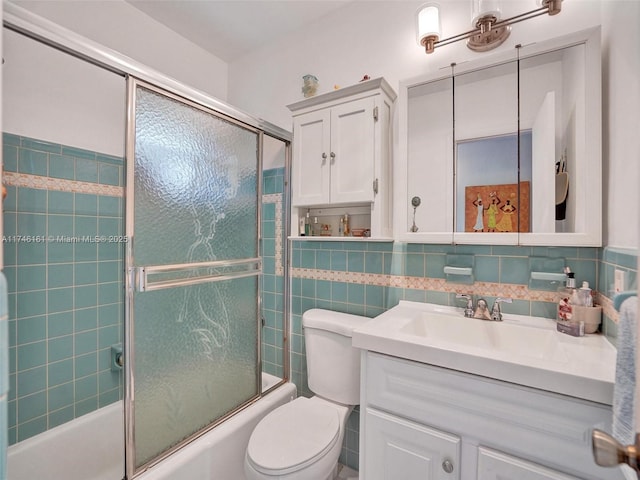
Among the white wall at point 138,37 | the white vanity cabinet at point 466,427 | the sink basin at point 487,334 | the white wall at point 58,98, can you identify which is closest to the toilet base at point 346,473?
the white vanity cabinet at point 466,427

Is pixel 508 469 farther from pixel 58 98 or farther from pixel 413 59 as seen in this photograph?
pixel 58 98

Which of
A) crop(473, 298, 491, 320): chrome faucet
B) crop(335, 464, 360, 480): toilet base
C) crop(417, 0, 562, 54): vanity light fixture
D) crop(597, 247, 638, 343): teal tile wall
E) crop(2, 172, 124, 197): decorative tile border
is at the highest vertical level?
crop(417, 0, 562, 54): vanity light fixture

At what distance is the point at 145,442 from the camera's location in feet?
3.89

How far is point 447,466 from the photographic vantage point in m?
0.96

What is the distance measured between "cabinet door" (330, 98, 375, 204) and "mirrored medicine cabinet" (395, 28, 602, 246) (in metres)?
0.15

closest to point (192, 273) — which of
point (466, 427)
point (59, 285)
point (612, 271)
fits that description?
point (59, 285)

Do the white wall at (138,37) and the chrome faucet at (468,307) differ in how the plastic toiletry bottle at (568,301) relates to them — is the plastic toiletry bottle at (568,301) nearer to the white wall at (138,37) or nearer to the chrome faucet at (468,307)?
the chrome faucet at (468,307)

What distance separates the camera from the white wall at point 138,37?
1.44 m

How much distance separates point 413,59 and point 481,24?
0.32 meters

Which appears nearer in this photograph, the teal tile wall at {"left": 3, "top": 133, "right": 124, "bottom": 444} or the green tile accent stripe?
the green tile accent stripe

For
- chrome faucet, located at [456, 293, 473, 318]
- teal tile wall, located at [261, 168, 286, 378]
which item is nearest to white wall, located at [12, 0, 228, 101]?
teal tile wall, located at [261, 168, 286, 378]

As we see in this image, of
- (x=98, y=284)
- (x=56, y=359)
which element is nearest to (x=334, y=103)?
(x=98, y=284)

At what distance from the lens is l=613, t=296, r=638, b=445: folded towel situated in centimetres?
56

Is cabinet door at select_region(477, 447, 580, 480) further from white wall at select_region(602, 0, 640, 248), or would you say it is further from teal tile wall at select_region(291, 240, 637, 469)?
white wall at select_region(602, 0, 640, 248)
